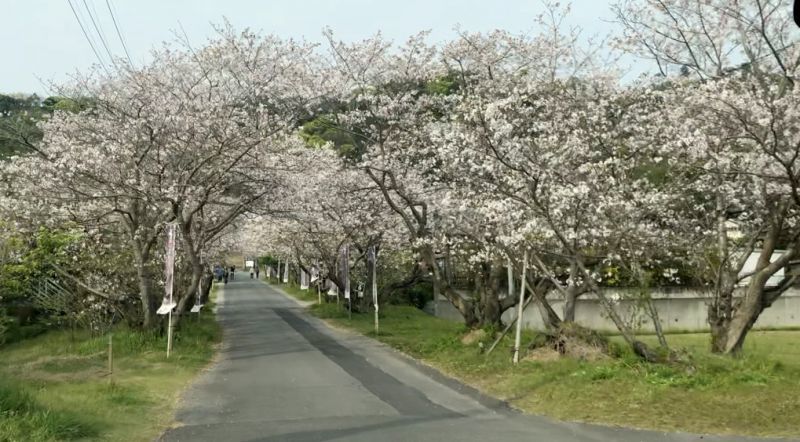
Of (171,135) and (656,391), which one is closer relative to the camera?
(656,391)

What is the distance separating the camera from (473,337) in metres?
18.6

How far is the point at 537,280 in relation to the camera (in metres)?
18.1

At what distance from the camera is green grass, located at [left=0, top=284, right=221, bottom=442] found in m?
8.20

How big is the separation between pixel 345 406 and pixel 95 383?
4932 mm

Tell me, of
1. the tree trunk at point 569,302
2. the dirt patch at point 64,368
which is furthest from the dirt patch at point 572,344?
the dirt patch at point 64,368

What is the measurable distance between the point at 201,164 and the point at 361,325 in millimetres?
10685

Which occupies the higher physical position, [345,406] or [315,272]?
[315,272]

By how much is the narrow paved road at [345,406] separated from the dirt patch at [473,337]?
72.2 inches

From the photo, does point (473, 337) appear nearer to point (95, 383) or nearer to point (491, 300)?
point (491, 300)

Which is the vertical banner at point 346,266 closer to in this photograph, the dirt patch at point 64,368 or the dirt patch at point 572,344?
the dirt patch at point 64,368

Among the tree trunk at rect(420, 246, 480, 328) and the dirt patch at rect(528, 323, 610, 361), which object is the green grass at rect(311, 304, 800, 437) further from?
the tree trunk at rect(420, 246, 480, 328)

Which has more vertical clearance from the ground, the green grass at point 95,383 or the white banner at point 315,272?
the white banner at point 315,272

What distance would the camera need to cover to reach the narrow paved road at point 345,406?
8750 mm

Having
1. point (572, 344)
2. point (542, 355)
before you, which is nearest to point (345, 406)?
point (542, 355)
